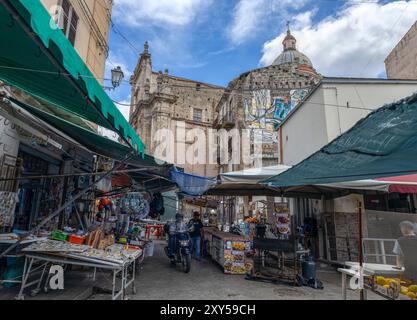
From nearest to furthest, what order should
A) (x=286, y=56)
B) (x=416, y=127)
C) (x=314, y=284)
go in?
1. (x=416, y=127)
2. (x=314, y=284)
3. (x=286, y=56)

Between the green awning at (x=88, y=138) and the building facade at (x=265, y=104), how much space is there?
15569 mm

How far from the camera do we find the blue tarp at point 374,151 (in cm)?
236

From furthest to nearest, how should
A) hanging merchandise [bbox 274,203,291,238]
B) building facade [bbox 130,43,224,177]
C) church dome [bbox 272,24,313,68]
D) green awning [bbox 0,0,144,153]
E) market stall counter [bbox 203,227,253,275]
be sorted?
church dome [bbox 272,24,313,68], building facade [bbox 130,43,224,177], hanging merchandise [bbox 274,203,291,238], market stall counter [bbox 203,227,253,275], green awning [bbox 0,0,144,153]

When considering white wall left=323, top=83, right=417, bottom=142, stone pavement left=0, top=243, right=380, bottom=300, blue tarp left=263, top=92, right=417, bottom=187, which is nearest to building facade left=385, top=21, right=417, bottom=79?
white wall left=323, top=83, right=417, bottom=142

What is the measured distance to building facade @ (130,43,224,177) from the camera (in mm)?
28562

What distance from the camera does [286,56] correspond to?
3084 cm

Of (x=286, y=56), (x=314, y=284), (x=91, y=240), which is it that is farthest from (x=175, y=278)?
(x=286, y=56)

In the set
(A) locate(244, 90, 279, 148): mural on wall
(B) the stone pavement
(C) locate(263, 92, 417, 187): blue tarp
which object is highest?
(A) locate(244, 90, 279, 148): mural on wall

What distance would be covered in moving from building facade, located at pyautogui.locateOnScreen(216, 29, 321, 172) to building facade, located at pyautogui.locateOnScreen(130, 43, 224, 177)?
6093 millimetres

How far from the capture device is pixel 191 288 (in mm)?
6172

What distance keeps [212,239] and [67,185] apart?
5.43 metres

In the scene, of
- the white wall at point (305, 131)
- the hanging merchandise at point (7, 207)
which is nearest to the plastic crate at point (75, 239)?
the hanging merchandise at point (7, 207)

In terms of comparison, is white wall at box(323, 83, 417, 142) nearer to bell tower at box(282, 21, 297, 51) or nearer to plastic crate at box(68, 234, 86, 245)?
plastic crate at box(68, 234, 86, 245)
